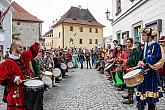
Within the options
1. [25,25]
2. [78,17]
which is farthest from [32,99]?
[78,17]

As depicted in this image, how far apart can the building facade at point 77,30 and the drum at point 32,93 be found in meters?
54.6

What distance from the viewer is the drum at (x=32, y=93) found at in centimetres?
497

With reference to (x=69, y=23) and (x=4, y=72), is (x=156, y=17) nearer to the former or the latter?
(x=4, y=72)

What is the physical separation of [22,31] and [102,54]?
43.6 m

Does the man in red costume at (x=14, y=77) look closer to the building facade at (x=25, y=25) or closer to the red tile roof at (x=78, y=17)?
the building facade at (x=25, y=25)

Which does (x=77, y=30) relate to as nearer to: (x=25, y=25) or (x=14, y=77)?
(x=25, y=25)

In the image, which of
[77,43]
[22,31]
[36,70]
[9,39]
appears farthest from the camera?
[77,43]

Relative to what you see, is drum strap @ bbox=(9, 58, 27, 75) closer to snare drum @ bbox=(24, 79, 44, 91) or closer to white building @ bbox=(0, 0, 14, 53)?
snare drum @ bbox=(24, 79, 44, 91)

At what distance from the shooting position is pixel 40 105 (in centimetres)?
529

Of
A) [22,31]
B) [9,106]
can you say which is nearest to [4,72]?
[9,106]

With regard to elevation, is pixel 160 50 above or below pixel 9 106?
above

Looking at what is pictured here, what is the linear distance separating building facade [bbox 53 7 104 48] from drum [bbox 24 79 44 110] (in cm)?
5461

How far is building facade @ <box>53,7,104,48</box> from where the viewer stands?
61.2 metres

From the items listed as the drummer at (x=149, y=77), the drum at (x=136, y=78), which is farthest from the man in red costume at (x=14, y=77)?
the drummer at (x=149, y=77)
